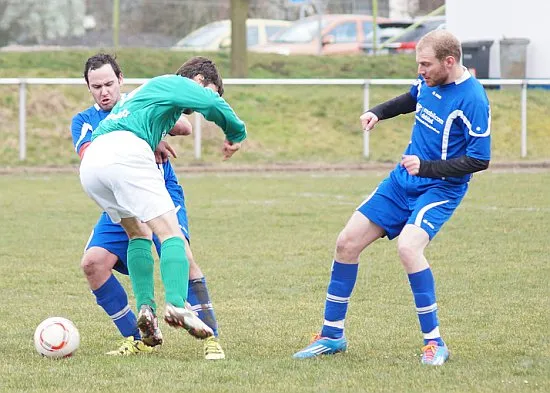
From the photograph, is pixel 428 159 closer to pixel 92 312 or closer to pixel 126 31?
pixel 92 312

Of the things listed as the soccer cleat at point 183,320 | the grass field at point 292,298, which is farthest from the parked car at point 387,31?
the soccer cleat at point 183,320

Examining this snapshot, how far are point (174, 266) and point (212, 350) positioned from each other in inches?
27.0

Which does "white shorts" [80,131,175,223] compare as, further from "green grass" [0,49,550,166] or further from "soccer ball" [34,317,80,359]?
"green grass" [0,49,550,166]

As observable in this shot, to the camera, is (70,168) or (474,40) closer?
(70,168)

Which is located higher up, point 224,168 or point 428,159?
point 428,159

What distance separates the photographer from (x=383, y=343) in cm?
653

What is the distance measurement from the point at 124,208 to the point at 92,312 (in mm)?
2324

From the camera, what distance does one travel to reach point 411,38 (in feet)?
94.4

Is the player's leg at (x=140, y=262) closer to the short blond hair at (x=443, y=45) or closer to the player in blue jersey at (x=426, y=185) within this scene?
the player in blue jersey at (x=426, y=185)

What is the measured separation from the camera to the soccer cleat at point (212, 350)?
6.01m

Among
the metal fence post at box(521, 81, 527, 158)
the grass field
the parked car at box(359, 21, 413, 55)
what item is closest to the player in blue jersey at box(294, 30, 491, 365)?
the grass field

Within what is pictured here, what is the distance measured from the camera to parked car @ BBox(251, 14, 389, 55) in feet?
91.7

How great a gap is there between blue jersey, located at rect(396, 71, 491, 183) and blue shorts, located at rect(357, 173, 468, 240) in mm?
55

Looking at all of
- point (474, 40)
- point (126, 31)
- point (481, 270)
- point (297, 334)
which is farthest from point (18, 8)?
point (297, 334)
